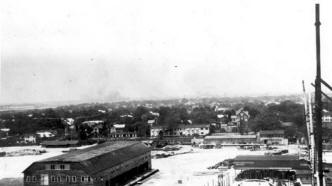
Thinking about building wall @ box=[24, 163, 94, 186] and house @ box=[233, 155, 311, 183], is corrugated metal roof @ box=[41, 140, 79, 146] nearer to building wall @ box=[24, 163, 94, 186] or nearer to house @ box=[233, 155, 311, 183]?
house @ box=[233, 155, 311, 183]

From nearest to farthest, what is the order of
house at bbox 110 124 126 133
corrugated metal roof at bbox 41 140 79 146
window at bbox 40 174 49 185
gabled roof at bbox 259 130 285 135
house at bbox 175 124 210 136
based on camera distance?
→ window at bbox 40 174 49 185
gabled roof at bbox 259 130 285 135
corrugated metal roof at bbox 41 140 79 146
house at bbox 175 124 210 136
house at bbox 110 124 126 133

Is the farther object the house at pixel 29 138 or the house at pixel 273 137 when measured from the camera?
the house at pixel 29 138

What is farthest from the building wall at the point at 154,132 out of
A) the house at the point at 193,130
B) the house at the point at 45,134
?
the house at the point at 45,134

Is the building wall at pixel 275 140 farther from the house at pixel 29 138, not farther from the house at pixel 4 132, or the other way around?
the house at pixel 4 132

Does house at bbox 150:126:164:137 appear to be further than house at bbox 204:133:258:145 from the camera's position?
Yes

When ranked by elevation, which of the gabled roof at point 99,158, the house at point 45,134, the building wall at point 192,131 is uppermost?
the gabled roof at point 99,158

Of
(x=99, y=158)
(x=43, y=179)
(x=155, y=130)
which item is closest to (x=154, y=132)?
(x=155, y=130)

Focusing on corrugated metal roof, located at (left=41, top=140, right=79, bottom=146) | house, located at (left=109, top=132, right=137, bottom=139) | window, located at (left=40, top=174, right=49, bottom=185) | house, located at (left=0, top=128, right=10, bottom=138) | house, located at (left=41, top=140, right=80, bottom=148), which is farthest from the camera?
house, located at (left=0, top=128, right=10, bottom=138)

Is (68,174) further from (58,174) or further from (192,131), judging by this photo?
(192,131)

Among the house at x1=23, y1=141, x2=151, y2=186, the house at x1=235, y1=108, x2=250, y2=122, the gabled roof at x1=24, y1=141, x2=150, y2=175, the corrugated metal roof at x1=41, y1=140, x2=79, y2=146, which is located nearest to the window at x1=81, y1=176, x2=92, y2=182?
the house at x1=23, y1=141, x2=151, y2=186
